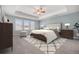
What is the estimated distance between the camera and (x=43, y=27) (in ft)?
9.68

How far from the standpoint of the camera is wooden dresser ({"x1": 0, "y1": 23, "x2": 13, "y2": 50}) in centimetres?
285

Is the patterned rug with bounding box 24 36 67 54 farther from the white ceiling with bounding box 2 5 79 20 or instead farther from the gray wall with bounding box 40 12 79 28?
the white ceiling with bounding box 2 5 79 20

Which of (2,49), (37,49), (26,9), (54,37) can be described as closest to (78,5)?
(54,37)

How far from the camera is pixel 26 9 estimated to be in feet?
9.52

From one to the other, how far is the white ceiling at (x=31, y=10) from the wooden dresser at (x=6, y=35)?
35cm

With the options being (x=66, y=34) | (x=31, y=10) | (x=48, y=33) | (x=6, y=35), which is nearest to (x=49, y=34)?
(x=48, y=33)

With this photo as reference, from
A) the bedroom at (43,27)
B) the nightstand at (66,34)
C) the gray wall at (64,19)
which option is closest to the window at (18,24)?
the bedroom at (43,27)

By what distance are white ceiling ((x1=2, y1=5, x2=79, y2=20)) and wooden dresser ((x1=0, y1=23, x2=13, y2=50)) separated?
1.13ft

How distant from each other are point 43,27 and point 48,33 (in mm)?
204

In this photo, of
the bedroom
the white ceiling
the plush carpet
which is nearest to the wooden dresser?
the bedroom

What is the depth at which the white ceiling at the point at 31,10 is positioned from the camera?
2848 millimetres

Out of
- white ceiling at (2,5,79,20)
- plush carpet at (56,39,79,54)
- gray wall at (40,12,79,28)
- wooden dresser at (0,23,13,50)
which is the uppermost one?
white ceiling at (2,5,79,20)

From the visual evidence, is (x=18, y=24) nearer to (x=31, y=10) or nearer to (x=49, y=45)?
(x=31, y=10)
